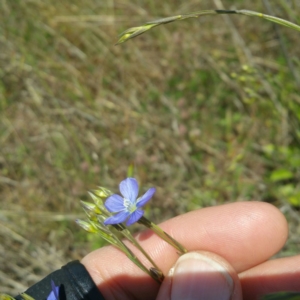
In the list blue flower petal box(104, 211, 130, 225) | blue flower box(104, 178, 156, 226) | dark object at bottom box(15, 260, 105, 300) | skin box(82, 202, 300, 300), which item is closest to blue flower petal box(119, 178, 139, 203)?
blue flower box(104, 178, 156, 226)

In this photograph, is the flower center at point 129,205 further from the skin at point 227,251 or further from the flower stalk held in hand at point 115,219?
the skin at point 227,251

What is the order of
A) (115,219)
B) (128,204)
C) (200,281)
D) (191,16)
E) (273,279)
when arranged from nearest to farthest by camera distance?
(191,16), (115,219), (200,281), (128,204), (273,279)

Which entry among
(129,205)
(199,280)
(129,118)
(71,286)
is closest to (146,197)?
A: (129,205)

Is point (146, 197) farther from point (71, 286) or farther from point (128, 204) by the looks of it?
point (71, 286)

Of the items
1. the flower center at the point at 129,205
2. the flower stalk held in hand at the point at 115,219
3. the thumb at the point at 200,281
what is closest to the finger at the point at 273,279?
the thumb at the point at 200,281

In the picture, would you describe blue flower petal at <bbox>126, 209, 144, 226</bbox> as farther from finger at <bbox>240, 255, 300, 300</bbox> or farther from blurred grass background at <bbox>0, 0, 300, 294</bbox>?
blurred grass background at <bbox>0, 0, 300, 294</bbox>

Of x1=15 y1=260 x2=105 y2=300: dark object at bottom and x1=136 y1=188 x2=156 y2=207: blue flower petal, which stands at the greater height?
x1=136 y1=188 x2=156 y2=207: blue flower petal
